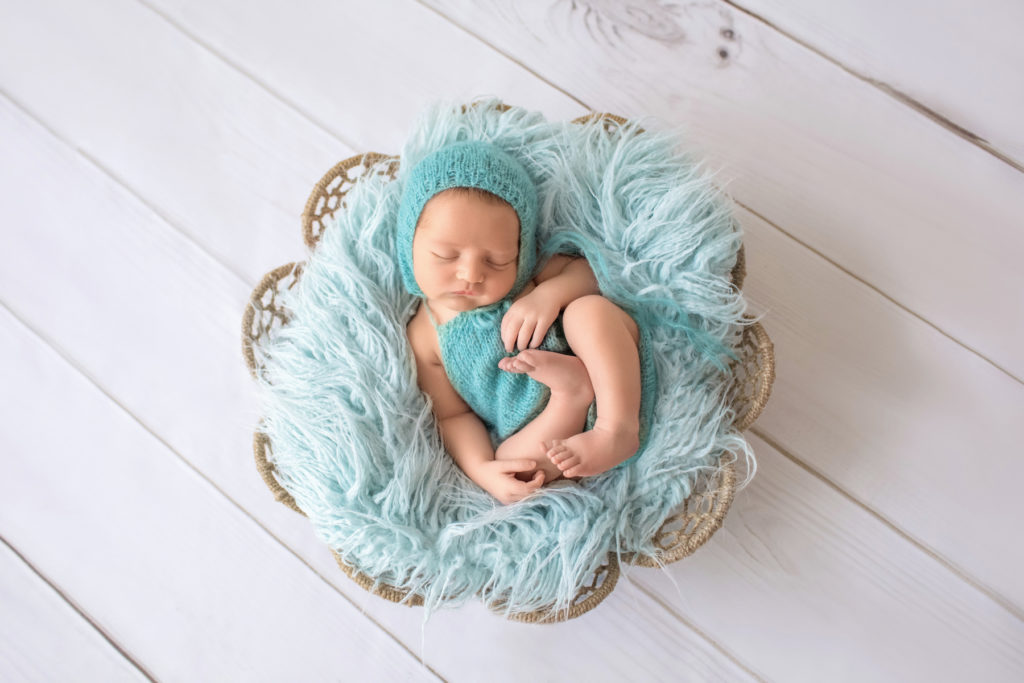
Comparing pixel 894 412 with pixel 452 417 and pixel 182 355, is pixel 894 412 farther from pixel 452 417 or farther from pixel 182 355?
pixel 182 355

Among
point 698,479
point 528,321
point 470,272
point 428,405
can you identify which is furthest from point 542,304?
point 698,479

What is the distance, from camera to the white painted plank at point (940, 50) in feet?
4.76

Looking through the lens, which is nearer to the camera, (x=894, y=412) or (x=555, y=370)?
(x=555, y=370)

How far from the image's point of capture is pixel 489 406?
130 cm

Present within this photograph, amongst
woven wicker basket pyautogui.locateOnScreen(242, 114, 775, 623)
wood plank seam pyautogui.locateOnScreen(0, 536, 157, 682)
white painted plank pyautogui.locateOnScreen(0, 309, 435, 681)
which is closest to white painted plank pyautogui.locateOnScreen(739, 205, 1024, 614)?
woven wicker basket pyautogui.locateOnScreen(242, 114, 775, 623)

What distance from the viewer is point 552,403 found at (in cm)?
124

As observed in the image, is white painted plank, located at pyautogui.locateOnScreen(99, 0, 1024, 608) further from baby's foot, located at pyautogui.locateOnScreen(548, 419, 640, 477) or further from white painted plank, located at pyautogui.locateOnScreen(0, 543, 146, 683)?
white painted plank, located at pyautogui.locateOnScreen(0, 543, 146, 683)

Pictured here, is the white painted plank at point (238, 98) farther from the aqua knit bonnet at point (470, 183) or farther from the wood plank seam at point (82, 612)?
the wood plank seam at point (82, 612)

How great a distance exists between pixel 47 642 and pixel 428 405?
0.86 m

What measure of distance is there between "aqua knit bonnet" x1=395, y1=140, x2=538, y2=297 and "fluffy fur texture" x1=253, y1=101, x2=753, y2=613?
74 millimetres

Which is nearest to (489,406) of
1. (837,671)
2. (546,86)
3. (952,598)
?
(546,86)

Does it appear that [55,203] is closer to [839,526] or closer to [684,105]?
[684,105]

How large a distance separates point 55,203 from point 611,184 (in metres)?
1.10

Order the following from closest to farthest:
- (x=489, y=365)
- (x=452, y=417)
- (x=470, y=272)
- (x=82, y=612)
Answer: (x=470, y=272) < (x=489, y=365) < (x=452, y=417) < (x=82, y=612)
